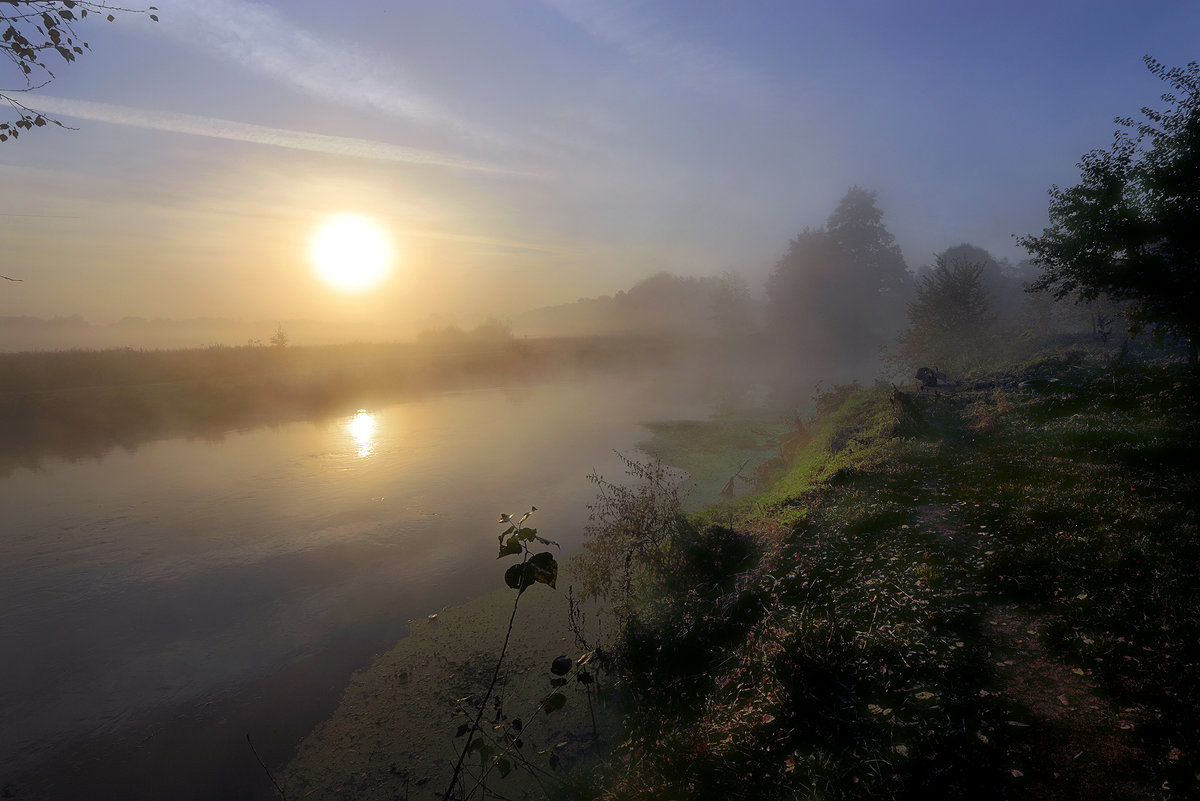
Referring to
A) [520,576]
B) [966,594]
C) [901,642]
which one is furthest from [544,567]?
[966,594]

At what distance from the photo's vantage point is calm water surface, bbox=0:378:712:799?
7.08 meters

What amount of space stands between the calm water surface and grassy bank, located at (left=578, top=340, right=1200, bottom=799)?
5.26 meters

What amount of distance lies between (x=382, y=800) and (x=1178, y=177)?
19.7 meters

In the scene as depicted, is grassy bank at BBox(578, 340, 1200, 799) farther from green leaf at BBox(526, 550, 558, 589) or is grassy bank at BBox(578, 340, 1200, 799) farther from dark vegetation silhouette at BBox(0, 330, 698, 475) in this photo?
dark vegetation silhouette at BBox(0, 330, 698, 475)

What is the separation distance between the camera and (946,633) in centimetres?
574

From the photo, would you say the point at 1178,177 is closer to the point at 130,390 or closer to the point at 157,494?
the point at 157,494

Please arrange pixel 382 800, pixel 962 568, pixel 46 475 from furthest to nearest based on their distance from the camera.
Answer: pixel 46 475 < pixel 962 568 < pixel 382 800

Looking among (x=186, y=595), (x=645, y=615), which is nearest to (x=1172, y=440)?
(x=645, y=615)

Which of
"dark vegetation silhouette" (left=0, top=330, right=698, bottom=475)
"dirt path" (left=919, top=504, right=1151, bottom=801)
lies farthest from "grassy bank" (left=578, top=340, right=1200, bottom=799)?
"dark vegetation silhouette" (left=0, top=330, right=698, bottom=475)

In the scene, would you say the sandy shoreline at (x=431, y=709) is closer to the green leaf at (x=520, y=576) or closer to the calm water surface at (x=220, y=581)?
the calm water surface at (x=220, y=581)

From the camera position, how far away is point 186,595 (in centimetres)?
1085

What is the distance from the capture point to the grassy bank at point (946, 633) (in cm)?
416

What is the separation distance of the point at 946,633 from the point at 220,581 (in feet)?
46.0

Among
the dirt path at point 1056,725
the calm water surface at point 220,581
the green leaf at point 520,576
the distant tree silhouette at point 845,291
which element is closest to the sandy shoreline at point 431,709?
the calm water surface at point 220,581
